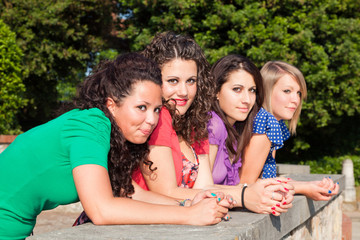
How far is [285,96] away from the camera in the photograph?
4.23m

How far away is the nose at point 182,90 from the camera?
2.99 meters

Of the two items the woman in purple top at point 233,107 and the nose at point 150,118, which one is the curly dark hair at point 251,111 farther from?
the nose at point 150,118

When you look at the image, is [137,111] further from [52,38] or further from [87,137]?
[52,38]

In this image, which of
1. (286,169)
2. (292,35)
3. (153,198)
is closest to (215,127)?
(153,198)

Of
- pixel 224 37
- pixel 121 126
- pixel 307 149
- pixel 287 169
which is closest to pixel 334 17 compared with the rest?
pixel 224 37

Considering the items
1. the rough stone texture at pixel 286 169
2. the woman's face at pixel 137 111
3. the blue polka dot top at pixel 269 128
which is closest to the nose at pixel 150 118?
the woman's face at pixel 137 111

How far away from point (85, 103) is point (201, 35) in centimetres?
954

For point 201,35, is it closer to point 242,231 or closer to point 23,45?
point 23,45

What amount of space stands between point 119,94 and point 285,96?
2340 mm

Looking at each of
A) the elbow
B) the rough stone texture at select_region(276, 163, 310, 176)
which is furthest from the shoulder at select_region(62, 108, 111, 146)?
the rough stone texture at select_region(276, 163, 310, 176)

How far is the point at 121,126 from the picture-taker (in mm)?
2342

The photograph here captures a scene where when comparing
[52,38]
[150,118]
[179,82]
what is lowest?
[150,118]

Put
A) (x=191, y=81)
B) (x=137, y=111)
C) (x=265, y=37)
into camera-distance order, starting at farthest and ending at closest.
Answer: (x=265, y=37)
(x=191, y=81)
(x=137, y=111)

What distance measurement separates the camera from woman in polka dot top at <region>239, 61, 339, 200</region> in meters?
3.42
